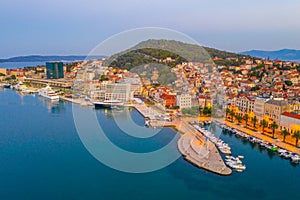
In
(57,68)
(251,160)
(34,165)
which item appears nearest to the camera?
(34,165)

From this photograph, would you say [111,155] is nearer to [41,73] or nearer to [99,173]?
[99,173]

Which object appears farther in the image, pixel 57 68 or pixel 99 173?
pixel 57 68

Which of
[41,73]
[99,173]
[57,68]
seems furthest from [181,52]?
[41,73]

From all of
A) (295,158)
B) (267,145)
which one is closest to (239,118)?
(267,145)

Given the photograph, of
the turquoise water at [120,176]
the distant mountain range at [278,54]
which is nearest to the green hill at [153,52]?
the turquoise water at [120,176]

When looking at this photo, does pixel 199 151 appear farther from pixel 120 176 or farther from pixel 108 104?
pixel 108 104

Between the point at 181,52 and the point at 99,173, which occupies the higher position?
the point at 181,52

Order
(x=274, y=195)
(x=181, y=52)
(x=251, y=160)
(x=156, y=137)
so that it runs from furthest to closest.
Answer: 1. (x=156, y=137)
2. (x=251, y=160)
3. (x=181, y=52)
4. (x=274, y=195)
